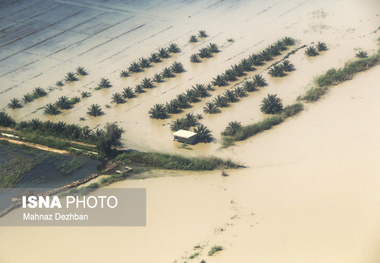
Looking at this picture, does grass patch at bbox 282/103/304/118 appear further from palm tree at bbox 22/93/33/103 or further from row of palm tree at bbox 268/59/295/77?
palm tree at bbox 22/93/33/103

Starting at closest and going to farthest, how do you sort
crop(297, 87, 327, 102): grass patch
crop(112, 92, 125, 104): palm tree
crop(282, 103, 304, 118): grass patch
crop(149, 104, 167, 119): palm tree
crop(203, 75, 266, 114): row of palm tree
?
crop(282, 103, 304, 118): grass patch < crop(149, 104, 167, 119): palm tree < crop(203, 75, 266, 114): row of palm tree < crop(297, 87, 327, 102): grass patch < crop(112, 92, 125, 104): palm tree

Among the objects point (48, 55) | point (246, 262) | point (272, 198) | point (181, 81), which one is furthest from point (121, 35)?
point (246, 262)

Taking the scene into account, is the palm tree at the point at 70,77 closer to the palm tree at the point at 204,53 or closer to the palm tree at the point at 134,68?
the palm tree at the point at 134,68

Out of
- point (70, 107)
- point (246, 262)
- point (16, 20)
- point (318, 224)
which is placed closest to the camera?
point (246, 262)

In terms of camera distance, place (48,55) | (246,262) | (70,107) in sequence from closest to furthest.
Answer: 1. (246,262)
2. (70,107)
3. (48,55)

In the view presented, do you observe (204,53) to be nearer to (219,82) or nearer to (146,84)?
(219,82)

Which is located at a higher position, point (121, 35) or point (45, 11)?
point (45, 11)

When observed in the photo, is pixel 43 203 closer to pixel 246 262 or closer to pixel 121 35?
pixel 246 262

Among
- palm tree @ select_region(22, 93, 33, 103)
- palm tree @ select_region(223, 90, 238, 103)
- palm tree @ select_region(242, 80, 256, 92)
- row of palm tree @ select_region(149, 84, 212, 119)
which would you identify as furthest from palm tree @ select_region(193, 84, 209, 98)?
palm tree @ select_region(22, 93, 33, 103)
